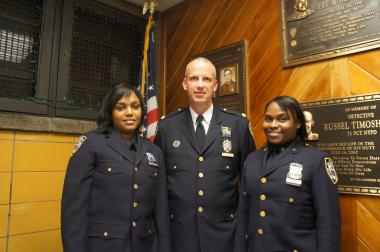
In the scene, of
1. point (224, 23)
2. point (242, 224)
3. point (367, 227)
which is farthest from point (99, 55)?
point (367, 227)

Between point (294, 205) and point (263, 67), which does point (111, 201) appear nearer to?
point (294, 205)

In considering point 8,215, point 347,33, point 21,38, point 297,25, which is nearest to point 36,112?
point 21,38

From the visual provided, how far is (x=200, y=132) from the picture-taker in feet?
5.55

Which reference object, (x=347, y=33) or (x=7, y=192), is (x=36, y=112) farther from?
(x=347, y=33)

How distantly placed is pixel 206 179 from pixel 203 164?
0.08 meters

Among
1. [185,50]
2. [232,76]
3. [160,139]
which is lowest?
[160,139]

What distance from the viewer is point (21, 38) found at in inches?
96.8

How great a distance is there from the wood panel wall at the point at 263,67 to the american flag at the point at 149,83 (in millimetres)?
305

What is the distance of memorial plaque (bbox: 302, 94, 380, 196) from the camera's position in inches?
64.5

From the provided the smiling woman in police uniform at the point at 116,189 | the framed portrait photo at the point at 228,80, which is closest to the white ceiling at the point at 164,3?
the framed portrait photo at the point at 228,80

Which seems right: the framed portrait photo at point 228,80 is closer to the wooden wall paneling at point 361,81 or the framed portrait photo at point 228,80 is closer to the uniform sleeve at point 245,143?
the uniform sleeve at point 245,143

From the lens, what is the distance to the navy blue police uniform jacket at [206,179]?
60.0 inches

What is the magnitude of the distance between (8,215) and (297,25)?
94.6 inches

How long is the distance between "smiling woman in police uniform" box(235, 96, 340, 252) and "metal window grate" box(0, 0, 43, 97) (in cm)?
194
